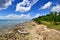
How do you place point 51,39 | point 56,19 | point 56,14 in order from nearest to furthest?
point 51,39 → point 56,19 → point 56,14

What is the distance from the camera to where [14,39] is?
57.1 feet

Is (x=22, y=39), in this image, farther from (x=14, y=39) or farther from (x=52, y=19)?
(x=52, y=19)

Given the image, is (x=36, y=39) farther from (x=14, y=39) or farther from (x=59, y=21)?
(x=59, y=21)

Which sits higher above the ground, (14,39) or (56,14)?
(56,14)

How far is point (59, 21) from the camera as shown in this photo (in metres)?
32.1

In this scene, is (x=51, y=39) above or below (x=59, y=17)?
below

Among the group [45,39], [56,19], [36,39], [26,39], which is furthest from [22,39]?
[56,19]

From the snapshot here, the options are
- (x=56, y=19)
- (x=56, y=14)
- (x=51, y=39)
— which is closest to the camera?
(x=51, y=39)

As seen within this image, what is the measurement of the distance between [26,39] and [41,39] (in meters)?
1.76

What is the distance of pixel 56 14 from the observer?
33.5 meters

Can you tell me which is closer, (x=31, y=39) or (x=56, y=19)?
(x=31, y=39)

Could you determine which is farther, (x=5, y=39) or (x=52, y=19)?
(x=52, y=19)

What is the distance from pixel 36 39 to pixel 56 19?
49.9 ft

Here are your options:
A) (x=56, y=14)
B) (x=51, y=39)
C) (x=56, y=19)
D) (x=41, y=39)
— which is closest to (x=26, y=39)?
(x=41, y=39)
